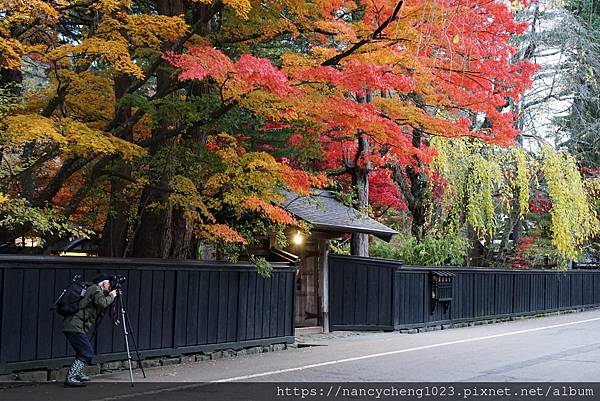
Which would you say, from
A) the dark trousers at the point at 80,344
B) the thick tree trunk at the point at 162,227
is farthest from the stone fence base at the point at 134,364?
the thick tree trunk at the point at 162,227

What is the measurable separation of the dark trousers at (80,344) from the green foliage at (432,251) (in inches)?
614

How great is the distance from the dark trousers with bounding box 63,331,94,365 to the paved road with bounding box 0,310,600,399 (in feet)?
2.84

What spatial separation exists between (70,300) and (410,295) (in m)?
12.1

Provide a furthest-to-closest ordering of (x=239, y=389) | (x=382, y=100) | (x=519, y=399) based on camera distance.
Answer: (x=382, y=100) → (x=239, y=389) → (x=519, y=399)

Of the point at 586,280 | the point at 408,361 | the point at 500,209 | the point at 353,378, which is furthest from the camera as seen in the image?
the point at 586,280

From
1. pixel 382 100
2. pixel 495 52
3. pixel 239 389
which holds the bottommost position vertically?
pixel 239 389

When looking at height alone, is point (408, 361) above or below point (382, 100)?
below

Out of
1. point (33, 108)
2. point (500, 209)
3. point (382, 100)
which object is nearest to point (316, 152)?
point (382, 100)

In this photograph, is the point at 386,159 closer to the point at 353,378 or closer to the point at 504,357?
the point at 504,357

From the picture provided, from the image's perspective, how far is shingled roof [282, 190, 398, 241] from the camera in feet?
57.3

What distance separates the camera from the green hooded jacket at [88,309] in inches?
398

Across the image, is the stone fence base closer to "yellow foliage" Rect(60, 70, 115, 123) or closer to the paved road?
the paved road

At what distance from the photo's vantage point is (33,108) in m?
13.8

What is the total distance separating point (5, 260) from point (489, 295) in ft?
56.8
